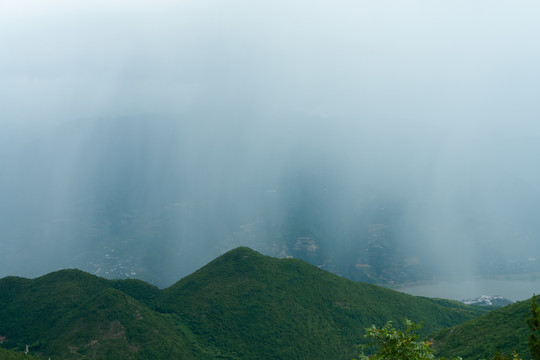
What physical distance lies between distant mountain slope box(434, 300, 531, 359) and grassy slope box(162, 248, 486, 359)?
30.1 metres

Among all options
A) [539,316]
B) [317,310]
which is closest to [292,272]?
[317,310]

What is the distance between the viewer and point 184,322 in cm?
10862

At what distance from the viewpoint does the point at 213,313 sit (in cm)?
11294

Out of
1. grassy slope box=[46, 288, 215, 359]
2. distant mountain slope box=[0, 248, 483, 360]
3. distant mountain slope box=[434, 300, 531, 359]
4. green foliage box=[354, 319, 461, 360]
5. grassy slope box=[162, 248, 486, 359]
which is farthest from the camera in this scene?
grassy slope box=[162, 248, 486, 359]

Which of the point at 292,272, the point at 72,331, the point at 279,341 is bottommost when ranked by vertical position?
the point at 279,341

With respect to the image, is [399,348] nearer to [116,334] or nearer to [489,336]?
[489,336]

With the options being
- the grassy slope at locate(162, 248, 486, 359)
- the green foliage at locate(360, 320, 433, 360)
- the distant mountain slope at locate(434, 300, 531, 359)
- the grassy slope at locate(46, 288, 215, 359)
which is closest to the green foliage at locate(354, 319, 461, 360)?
the green foliage at locate(360, 320, 433, 360)

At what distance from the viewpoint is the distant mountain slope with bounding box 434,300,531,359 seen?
2656 inches

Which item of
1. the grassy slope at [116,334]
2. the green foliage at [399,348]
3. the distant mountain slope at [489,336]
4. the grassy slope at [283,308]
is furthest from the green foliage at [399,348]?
the grassy slope at [283,308]

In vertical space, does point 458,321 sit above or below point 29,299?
below

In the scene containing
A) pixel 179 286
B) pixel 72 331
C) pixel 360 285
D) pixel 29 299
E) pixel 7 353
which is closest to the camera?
pixel 7 353

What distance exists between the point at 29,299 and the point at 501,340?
370 ft

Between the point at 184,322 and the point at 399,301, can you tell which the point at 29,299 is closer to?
the point at 184,322

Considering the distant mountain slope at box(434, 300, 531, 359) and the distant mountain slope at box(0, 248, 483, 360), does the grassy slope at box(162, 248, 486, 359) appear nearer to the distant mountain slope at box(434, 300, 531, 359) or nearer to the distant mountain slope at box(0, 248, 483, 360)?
the distant mountain slope at box(0, 248, 483, 360)
